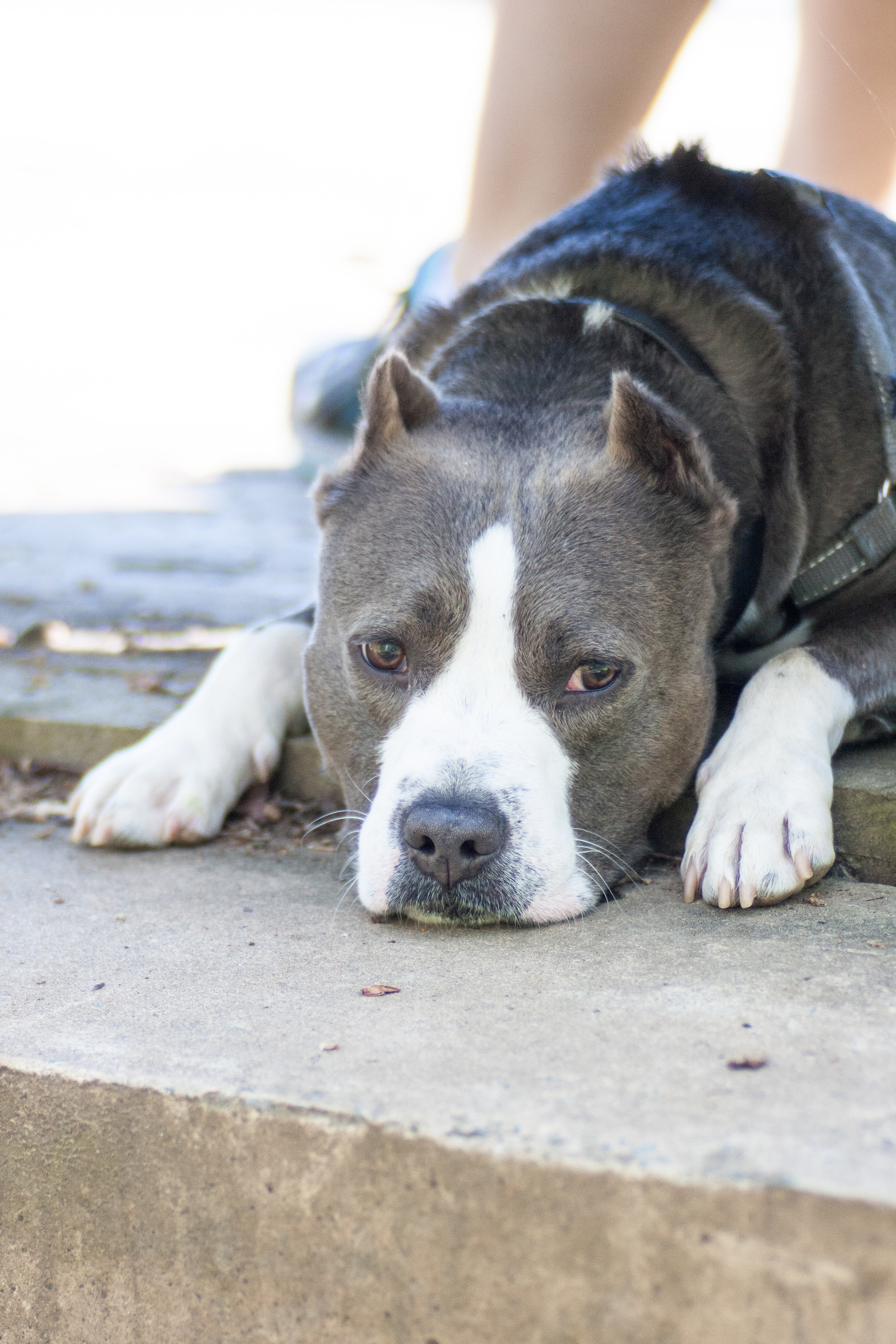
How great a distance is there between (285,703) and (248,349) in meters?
10.6

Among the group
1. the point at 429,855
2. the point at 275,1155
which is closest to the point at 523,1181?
the point at 275,1155

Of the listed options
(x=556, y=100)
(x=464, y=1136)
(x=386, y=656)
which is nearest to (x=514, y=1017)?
(x=464, y=1136)

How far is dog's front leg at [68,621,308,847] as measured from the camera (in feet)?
9.30

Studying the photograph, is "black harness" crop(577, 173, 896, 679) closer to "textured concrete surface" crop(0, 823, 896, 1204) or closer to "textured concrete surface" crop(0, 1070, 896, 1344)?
"textured concrete surface" crop(0, 823, 896, 1204)

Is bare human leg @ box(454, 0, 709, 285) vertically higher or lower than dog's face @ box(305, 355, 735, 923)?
higher

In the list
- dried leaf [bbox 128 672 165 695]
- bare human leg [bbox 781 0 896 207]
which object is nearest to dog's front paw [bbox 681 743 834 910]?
dried leaf [bbox 128 672 165 695]

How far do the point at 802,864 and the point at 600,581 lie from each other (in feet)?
2.12

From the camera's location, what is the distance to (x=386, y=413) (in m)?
2.73

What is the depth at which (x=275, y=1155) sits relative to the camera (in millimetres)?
1577

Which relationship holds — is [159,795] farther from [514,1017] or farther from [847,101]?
[847,101]

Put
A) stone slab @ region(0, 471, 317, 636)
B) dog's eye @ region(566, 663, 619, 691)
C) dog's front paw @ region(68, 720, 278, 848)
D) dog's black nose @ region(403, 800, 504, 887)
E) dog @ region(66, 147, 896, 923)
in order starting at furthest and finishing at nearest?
→ stone slab @ region(0, 471, 317, 636)
dog's front paw @ region(68, 720, 278, 848)
dog's eye @ region(566, 663, 619, 691)
dog @ region(66, 147, 896, 923)
dog's black nose @ region(403, 800, 504, 887)

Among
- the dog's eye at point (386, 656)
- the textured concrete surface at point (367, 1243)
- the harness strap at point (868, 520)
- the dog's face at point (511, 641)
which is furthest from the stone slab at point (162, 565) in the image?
the textured concrete surface at point (367, 1243)

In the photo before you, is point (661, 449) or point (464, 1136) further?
point (661, 449)

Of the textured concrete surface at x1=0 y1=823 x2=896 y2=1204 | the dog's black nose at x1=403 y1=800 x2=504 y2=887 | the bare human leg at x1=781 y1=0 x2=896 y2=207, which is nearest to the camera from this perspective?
the textured concrete surface at x1=0 y1=823 x2=896 y2=1204
